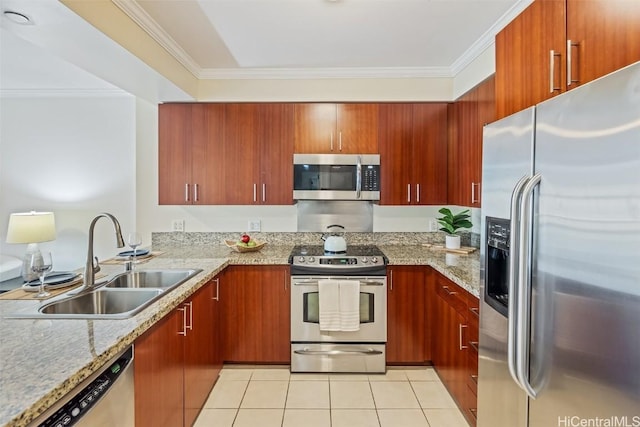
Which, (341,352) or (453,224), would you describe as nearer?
(341,352)

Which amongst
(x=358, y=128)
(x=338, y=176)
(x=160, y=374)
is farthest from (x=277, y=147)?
(x=160, y=374)

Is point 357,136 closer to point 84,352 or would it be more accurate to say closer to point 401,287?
point 401,287

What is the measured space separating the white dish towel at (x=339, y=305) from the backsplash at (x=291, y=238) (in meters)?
0.80

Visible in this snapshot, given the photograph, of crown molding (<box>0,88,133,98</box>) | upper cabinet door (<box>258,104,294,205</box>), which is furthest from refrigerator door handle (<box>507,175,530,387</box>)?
crown molding (<box>0,88,133,98</box>)

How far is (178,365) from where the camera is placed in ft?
6.16

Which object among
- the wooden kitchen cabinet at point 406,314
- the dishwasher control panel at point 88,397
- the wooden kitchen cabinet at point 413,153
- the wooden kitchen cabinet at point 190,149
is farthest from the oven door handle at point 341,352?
the dishwasher control panel at point 88,397

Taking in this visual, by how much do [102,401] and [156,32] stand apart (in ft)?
7.15

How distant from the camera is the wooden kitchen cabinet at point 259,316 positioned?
2857 millimetres

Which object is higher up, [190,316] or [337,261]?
[337,261]

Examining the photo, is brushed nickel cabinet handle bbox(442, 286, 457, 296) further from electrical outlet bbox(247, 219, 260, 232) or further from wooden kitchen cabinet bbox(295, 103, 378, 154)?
electrical outlet bbox(247, 219, 260, 232)

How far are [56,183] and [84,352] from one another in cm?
329

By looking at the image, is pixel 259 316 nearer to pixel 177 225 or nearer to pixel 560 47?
pixel 177 225

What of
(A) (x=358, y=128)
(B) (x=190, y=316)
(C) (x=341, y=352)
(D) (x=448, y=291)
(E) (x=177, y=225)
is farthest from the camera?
(E) (x=177, y=225)

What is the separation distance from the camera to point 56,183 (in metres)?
3.67
